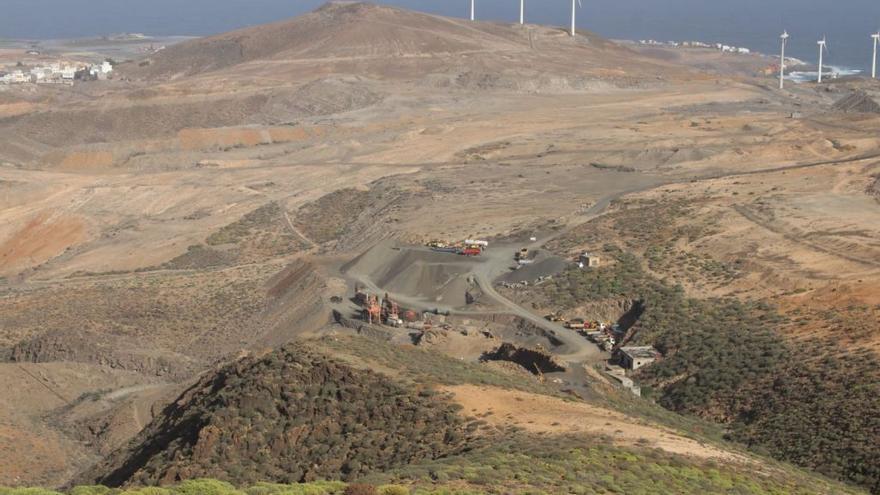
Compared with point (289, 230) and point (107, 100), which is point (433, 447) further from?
point (107, 100)

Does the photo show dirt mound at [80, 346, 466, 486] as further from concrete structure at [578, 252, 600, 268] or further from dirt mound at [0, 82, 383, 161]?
dirt mound at [0, 82, 383, 161]

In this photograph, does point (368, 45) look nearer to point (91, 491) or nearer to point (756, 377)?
point (756, 377)

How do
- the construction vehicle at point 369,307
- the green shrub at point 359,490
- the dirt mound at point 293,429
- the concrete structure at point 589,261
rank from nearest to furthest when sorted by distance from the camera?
1. the green shrub at point 359,490
2. the dirt mound at point 293,429
3. the construction vehicle at point 369,307
4. the concrete structure at point 589,261

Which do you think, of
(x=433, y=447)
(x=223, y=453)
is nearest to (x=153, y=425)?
(x=223, y=453)

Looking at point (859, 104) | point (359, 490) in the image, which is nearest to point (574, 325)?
point (359, 490)

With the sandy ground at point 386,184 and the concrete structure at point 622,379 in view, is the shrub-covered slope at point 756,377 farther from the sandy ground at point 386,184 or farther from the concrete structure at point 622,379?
the sandy ground at point 386,184

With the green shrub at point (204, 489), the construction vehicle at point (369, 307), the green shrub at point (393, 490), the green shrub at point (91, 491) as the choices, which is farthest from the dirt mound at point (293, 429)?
the construction vehicle at point (369, 307)
